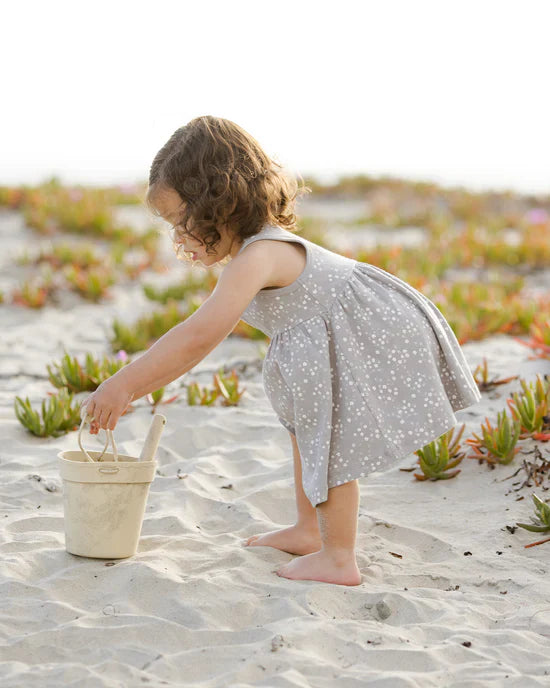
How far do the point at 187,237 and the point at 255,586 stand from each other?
111cm

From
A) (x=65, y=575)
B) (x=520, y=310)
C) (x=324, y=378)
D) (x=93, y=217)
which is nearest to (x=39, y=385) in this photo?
(x=65, y=575)

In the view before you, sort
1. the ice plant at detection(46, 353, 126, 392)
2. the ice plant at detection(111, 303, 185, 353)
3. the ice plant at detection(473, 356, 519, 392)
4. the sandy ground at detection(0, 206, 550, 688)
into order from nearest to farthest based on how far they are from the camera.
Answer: the sandy ground at detection(0, 206, 550, 688) → the ice plant at detection(473, 356, 519, 392) → the ice plant at detection(46, 353, 126, 392) → the ice plant at detection(111, 303, 185, 353)

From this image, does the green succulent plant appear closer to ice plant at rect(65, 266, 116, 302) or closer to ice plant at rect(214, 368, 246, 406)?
ice plant at rect(214, 368, 246, 406)

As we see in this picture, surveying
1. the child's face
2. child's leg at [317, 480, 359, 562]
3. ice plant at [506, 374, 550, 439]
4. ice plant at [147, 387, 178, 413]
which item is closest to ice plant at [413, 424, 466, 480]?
ice plant at [506, 374, 550, 439]

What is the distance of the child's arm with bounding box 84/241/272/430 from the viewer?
2.39 metres

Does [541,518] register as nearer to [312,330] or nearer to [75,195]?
[312,330]

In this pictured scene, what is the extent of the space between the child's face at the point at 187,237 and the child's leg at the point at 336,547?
0.84m

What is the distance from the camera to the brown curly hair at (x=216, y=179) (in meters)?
2.53

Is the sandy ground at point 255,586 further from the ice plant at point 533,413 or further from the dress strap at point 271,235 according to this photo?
the dress strap at point 271,235

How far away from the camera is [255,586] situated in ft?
8.61

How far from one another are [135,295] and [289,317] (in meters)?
5.57

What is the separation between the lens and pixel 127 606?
2443mm

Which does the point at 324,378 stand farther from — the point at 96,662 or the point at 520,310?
the point at 520,310

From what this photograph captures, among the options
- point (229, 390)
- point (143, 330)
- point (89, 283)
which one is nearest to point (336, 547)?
point (229, 390)
